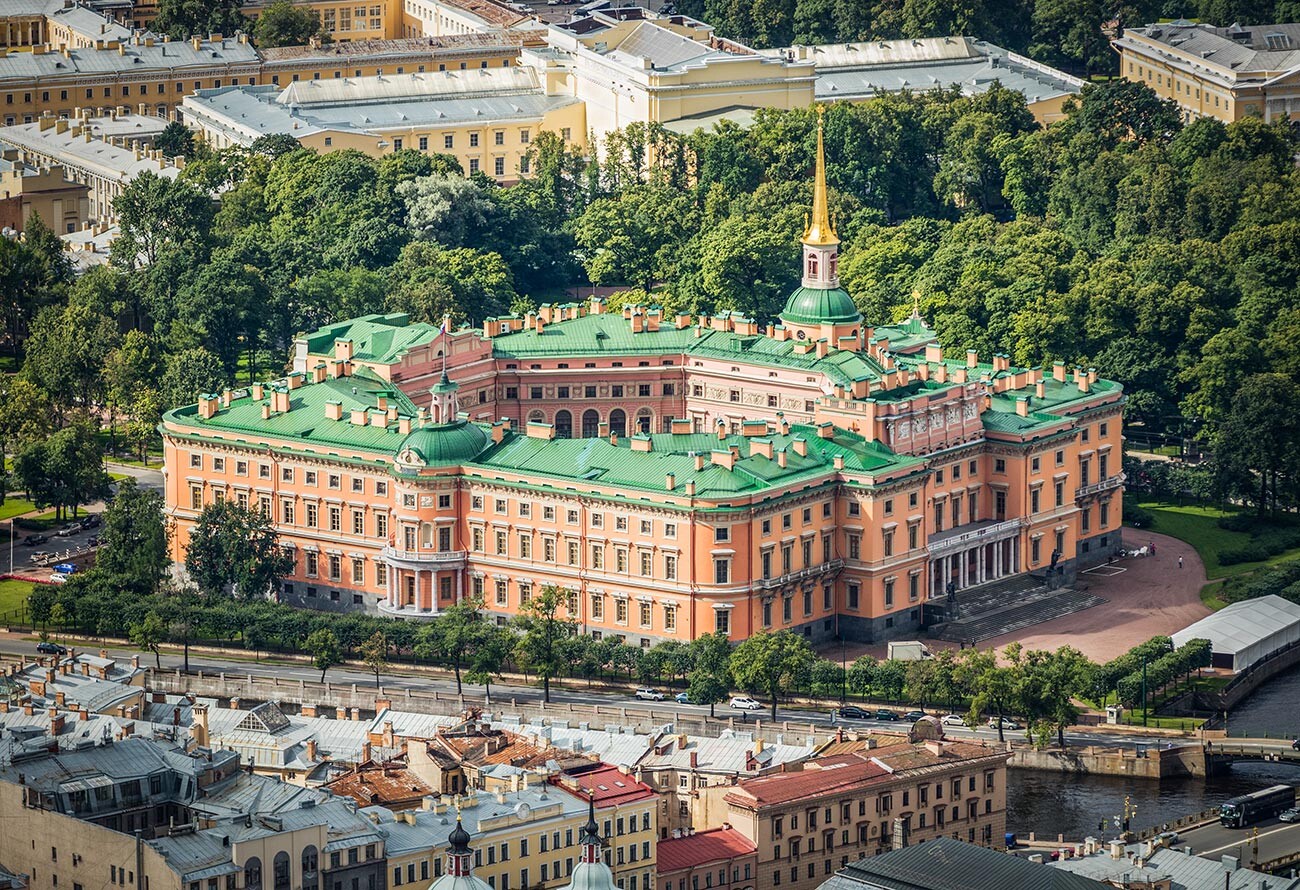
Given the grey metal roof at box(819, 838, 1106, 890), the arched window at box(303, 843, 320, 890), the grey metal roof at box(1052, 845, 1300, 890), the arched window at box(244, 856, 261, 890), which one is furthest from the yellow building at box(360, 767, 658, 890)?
the grey metal roof at box(1052, 845, 1300, 890)

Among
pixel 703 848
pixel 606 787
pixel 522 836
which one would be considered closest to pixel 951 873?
pixel 703 848

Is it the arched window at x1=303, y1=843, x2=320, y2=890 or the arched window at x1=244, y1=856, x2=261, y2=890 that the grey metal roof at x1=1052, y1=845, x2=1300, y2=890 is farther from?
the arched window at x1=244, y1=856, x2=261, y2=890

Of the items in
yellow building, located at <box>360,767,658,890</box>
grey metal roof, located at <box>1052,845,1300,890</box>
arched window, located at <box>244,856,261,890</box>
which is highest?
arched window, located at <box>244,856,261,890</box>

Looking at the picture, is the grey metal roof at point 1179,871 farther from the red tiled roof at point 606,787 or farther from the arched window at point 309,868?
the arched window at point 309,868

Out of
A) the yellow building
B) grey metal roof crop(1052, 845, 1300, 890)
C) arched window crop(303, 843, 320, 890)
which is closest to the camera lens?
arched window crop(303, 843, 320, 890)

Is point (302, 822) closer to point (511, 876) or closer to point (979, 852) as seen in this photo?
point (511, 876)

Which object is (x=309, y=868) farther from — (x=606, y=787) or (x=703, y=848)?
(x=703, y=848)
